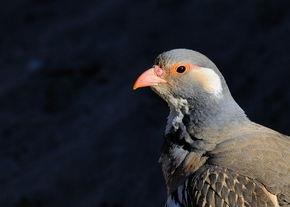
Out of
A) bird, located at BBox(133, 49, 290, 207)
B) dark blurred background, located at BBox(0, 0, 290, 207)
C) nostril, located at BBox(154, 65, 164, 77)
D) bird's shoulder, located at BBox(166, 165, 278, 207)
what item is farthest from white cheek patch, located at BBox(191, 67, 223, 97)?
dark blurred background, located at BBox(0, 0, 290, 207)

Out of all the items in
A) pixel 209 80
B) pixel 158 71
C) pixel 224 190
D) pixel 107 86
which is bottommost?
pixel 224 190

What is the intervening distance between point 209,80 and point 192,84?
204 mm

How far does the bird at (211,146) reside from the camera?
808cm

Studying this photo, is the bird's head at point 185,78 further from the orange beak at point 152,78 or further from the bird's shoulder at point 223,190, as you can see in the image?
the bird's shoulder at point 223,190

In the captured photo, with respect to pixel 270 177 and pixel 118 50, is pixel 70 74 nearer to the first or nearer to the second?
pixel 118 50

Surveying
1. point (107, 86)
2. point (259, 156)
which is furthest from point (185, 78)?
point (107, 86)

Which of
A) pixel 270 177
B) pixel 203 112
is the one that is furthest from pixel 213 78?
pixel 270 177

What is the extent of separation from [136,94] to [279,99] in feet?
8.31

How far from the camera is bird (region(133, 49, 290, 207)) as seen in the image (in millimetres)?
8078

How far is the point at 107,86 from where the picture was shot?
15391mm

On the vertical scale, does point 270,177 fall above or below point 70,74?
below

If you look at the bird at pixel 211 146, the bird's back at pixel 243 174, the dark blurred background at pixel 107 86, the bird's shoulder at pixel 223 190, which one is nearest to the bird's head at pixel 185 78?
the bird at pixel 211 146

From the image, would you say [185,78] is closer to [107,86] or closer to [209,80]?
[209,80]

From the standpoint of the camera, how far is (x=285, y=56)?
43.6 feet
